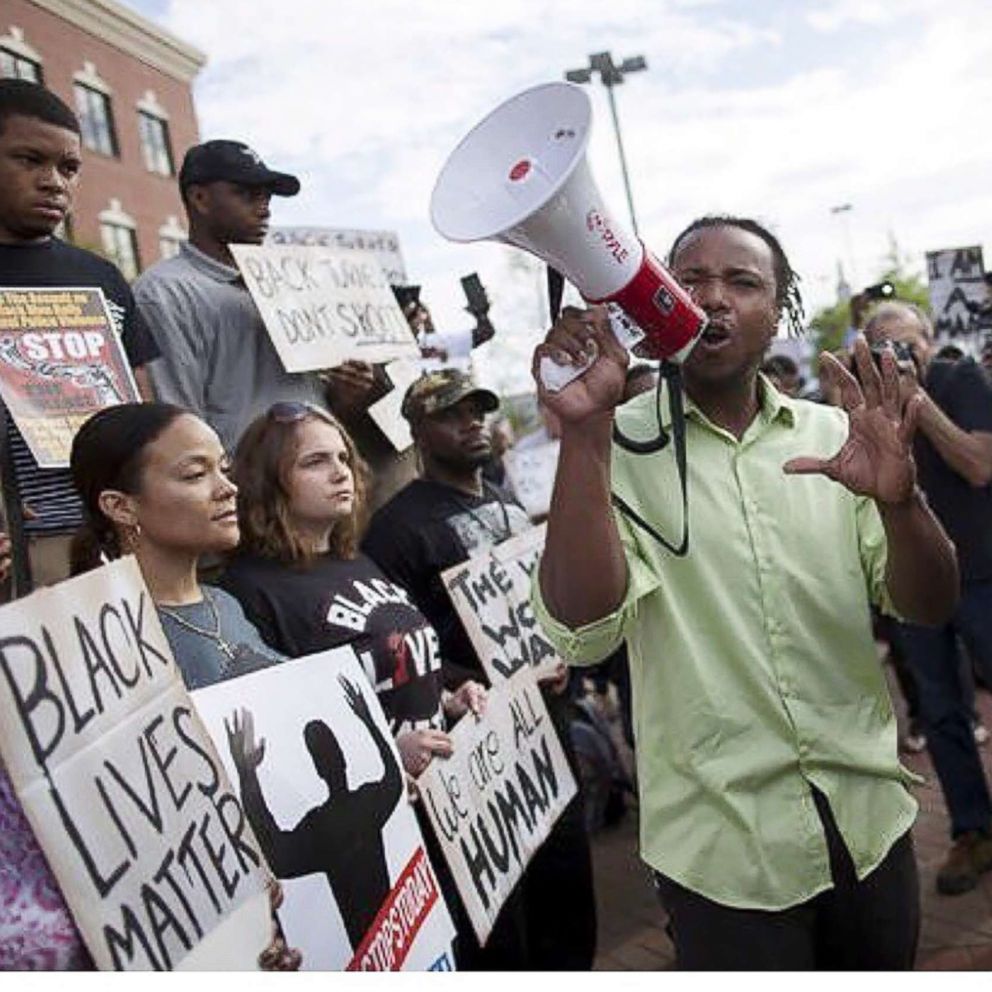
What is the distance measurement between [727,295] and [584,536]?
50cm

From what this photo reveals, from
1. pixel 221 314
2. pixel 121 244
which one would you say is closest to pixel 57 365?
pixel 221 314

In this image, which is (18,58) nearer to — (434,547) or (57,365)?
(57,365)

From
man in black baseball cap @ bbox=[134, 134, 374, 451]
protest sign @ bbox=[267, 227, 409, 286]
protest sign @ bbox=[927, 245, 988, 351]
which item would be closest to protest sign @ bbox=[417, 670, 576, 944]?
man in black baseball cap @ bbox=[134, 134, 374, 451]

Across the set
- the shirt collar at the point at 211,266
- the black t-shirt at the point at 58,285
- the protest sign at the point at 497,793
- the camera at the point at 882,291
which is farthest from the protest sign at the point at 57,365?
the camera at the point at 882,291

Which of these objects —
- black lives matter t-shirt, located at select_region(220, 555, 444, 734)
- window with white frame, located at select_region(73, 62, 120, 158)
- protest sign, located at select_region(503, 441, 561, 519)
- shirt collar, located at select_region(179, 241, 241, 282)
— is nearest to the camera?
black lives matter t-shirt, located at select_region(220, 555, 444, 734)

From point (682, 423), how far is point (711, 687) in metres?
0.40

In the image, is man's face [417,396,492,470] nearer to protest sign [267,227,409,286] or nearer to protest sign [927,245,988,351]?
protest sign [267,227,409,286]

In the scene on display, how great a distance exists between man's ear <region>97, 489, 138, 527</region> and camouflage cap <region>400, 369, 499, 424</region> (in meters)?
1.46

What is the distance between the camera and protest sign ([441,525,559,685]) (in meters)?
2.88

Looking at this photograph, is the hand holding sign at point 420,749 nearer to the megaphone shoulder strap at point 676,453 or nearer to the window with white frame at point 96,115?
the megaphone shoulder strap at point 676,453

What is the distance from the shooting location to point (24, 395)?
7.25 ft

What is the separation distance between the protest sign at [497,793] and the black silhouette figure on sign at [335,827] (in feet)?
1.35

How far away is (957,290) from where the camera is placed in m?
A: 6.66
